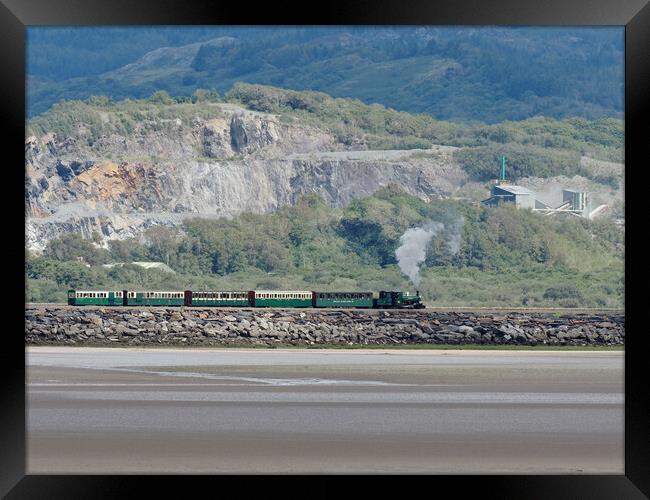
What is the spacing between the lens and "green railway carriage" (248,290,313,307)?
40.1 metres

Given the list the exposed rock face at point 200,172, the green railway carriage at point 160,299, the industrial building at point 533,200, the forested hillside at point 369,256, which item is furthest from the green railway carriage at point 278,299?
the industrial building at point 533,200

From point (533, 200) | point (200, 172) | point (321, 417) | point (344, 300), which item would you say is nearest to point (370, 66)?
point (200, 172)

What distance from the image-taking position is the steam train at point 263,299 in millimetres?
40031

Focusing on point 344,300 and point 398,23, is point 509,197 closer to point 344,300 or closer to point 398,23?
point 344,300

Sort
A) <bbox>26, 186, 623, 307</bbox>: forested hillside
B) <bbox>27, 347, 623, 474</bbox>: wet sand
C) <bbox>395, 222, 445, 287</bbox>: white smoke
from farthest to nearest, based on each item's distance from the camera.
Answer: <bbox>395, 222, 445, 287</bbox>: white smoke → <bbox>26, 186, 623, 307</bbox>: forested hillside → <bbox>27, 347, 623, 474</bbox>: wet sand

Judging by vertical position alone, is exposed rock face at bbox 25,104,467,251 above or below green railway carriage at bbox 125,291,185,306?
above

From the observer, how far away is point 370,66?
8838cm

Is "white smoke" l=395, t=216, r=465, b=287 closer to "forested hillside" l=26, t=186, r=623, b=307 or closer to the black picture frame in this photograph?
"forested hillside" l=26, t=186, r=623, b=307

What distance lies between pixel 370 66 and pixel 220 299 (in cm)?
5037

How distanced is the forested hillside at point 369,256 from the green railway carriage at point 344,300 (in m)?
10.8

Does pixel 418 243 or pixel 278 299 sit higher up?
pixel 418 243

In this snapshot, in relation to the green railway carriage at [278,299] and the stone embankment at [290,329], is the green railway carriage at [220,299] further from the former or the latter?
the stone embankment at [290,329]

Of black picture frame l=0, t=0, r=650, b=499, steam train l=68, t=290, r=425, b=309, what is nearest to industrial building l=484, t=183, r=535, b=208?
steam train l=68, t=290, r=425, b=309
